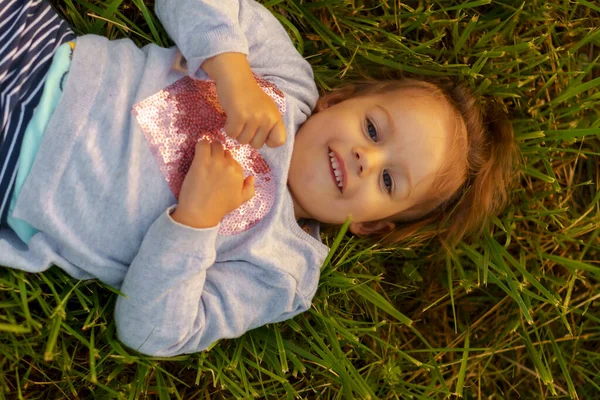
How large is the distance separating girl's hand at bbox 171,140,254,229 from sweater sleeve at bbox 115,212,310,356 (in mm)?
47

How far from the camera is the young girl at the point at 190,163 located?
192 centimetres

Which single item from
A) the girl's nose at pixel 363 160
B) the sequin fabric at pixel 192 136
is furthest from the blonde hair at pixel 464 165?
the sequin fabric at pixel 192 136

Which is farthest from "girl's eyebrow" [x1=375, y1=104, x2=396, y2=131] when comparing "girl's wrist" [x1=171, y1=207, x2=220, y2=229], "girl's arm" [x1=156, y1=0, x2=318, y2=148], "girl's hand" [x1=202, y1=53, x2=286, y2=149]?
"girl's wrist" [x1=171, y1=207, x2=220, y2=229]

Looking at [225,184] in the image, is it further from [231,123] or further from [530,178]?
[530,178]

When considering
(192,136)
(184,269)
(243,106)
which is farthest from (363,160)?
(184,269)

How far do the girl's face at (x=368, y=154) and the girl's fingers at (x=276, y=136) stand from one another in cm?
30

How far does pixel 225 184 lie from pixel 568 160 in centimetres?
175

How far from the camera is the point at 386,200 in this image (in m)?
2.30

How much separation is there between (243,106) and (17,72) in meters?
0.73

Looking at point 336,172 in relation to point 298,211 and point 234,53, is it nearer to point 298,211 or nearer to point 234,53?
point 298,211

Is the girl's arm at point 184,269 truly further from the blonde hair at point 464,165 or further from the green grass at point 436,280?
the blonde hair at point 464,165

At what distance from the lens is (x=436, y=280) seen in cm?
287

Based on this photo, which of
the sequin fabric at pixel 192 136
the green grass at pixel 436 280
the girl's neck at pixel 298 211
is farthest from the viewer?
the girl's neck at pixel 298 211

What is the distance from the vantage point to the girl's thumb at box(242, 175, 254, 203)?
6.59ft
